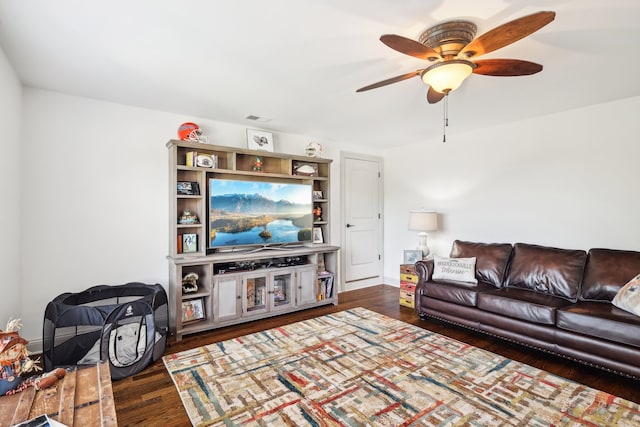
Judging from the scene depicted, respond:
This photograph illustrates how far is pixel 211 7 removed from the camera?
5.55 feet

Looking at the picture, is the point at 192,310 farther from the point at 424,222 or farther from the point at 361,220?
the point at 424,222

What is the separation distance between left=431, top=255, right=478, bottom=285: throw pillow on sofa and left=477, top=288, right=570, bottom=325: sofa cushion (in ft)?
1.12

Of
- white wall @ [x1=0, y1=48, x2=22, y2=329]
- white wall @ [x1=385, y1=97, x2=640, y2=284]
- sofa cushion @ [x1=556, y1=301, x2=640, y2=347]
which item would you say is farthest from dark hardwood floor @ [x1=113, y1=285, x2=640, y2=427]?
white wall @ [x1=385, y1=97, x2=640, y2=284]

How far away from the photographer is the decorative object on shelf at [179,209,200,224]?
11.0ft

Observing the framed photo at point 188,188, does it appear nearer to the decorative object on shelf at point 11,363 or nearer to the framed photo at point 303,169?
the framed photo at point 303,169

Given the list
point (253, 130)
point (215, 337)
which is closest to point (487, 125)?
point (253, 130)

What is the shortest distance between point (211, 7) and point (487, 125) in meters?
3.63

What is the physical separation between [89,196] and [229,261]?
1.48 m

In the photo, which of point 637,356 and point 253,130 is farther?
point 253,130

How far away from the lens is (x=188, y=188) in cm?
337

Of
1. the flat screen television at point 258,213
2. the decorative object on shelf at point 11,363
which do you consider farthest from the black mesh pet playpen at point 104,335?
the flat screen television at point 258,213

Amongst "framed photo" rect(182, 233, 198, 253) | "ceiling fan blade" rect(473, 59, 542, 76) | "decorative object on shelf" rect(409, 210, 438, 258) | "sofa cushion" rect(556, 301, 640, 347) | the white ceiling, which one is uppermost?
the white ceiling

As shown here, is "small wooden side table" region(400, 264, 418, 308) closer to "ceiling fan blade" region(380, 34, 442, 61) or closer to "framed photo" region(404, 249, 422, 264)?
"framed photo" region(404, 249, 422, 264)

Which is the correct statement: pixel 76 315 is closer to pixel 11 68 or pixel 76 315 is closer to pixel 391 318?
pixel 11 68
